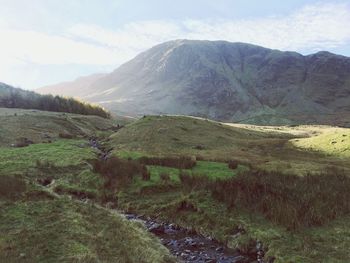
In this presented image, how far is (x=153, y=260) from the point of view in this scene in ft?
58.3

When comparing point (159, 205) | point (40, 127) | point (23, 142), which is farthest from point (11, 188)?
point (40, 127)

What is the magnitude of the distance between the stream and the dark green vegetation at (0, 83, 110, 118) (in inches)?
3929

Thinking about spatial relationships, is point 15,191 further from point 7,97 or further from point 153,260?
point 7,97

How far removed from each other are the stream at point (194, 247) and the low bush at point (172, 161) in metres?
13.9

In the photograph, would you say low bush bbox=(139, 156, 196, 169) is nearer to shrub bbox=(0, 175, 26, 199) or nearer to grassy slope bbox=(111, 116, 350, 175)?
grassy slope bbox=(111, 116, 350, 175)

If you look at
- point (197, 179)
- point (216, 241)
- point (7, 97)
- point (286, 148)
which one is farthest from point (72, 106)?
point (216, 241)

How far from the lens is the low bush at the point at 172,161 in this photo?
38.9m

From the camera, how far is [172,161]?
40781 mm

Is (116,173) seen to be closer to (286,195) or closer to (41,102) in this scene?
(286,195)

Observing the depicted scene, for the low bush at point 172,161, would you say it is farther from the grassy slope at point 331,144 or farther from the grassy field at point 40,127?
the grassy field at point 40,127

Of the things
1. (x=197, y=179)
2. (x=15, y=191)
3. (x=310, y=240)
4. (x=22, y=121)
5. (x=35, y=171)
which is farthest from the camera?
(x=22, y=121)

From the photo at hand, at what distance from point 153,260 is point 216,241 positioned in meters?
5.57

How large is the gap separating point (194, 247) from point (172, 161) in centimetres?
1965

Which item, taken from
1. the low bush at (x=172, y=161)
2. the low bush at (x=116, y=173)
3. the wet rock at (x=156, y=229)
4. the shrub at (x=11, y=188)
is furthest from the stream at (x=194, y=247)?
the low bush at (x=172, y=161)
